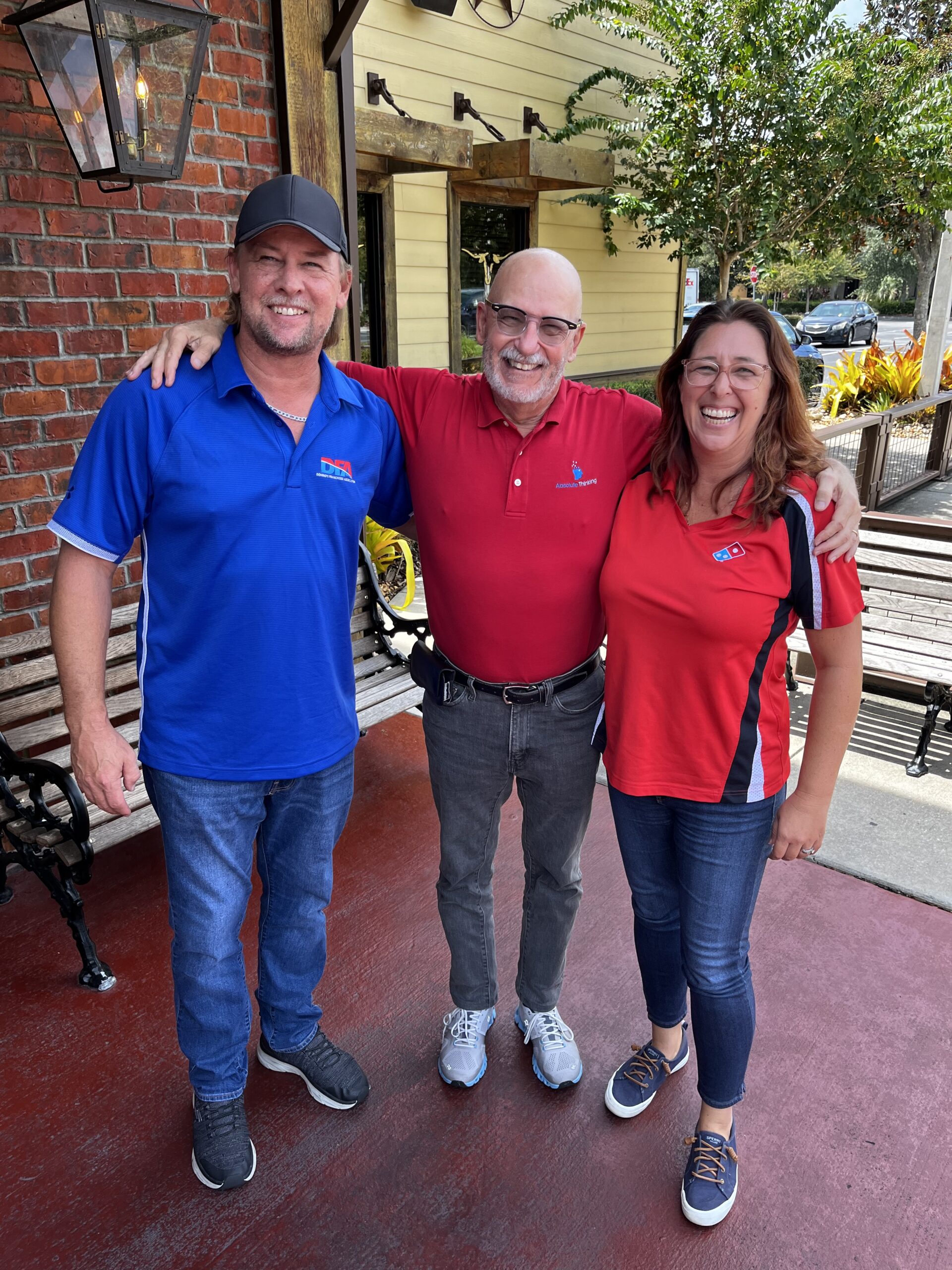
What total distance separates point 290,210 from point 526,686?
112 centimetres

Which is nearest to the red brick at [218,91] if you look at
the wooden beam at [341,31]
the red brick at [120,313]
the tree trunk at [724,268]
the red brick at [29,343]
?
the wooden beam at [341,31]

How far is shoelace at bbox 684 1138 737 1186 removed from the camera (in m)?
2.02

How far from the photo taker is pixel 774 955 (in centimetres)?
282

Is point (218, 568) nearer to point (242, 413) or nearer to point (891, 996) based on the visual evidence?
point (242, 413)

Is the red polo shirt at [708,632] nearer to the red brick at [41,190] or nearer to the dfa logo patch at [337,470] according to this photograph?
the dfa logo patch at [337,470]

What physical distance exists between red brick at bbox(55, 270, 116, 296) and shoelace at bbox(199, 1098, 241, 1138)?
2.51 m

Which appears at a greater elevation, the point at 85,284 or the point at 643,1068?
the point at 85,284

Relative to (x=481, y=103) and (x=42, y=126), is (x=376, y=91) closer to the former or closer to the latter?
(x=481, y=103)

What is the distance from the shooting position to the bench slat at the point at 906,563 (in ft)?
13.8

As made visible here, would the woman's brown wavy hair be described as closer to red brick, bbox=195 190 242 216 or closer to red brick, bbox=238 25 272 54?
red brick, bbox=195 190 242 216

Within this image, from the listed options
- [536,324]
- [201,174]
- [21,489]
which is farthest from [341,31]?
[536,324]

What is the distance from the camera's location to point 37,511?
10.3ft

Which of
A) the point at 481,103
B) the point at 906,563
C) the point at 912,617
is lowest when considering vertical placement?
the point at 912,617

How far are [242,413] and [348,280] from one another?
0.42 meters
